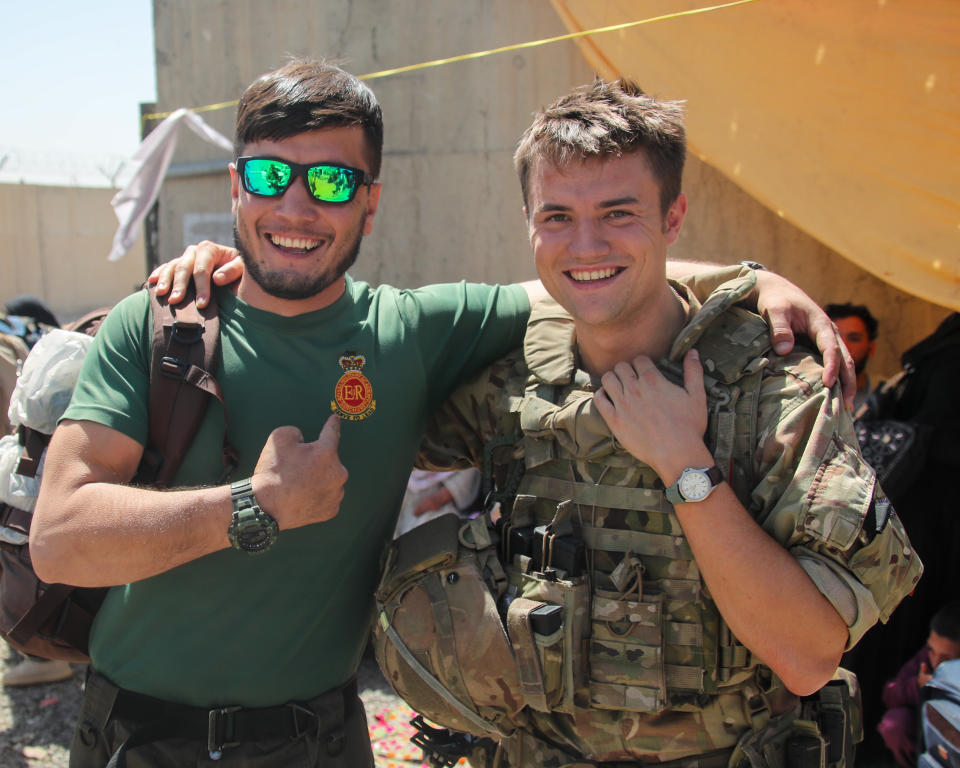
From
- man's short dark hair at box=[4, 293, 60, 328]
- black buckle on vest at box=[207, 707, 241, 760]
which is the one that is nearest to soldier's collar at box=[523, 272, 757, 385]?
black buckle on vest at box=[207, 707, 241, 760]

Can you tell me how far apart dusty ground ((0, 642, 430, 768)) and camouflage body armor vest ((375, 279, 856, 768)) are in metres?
2.32

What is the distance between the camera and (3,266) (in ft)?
65.7

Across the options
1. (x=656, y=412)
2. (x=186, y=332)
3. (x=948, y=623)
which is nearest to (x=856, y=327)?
(x=948, y=623)

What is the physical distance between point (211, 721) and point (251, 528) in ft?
1.81

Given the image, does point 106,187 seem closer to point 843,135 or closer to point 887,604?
point 843,135

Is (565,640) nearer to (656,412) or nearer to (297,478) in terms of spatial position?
(656,412)

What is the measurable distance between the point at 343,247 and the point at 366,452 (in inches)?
21.3

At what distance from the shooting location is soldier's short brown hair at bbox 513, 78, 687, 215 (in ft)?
6.68

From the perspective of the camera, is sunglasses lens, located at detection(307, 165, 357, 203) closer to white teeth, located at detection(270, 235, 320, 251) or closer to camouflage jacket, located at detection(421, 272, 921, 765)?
white teeth, located at detection(270, 235, 320, 251)

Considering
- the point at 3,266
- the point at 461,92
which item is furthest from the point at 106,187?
the point at 461,92

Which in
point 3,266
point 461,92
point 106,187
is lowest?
point 3,266

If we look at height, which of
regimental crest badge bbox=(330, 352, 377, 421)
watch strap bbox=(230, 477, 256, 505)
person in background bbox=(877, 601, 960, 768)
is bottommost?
person in background bbox=(877, 601, 960, 768)

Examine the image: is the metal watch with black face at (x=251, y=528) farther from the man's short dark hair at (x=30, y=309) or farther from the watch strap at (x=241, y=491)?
the man's short dark hair at (x=30, y=309)

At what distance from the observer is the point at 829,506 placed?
1.75m
